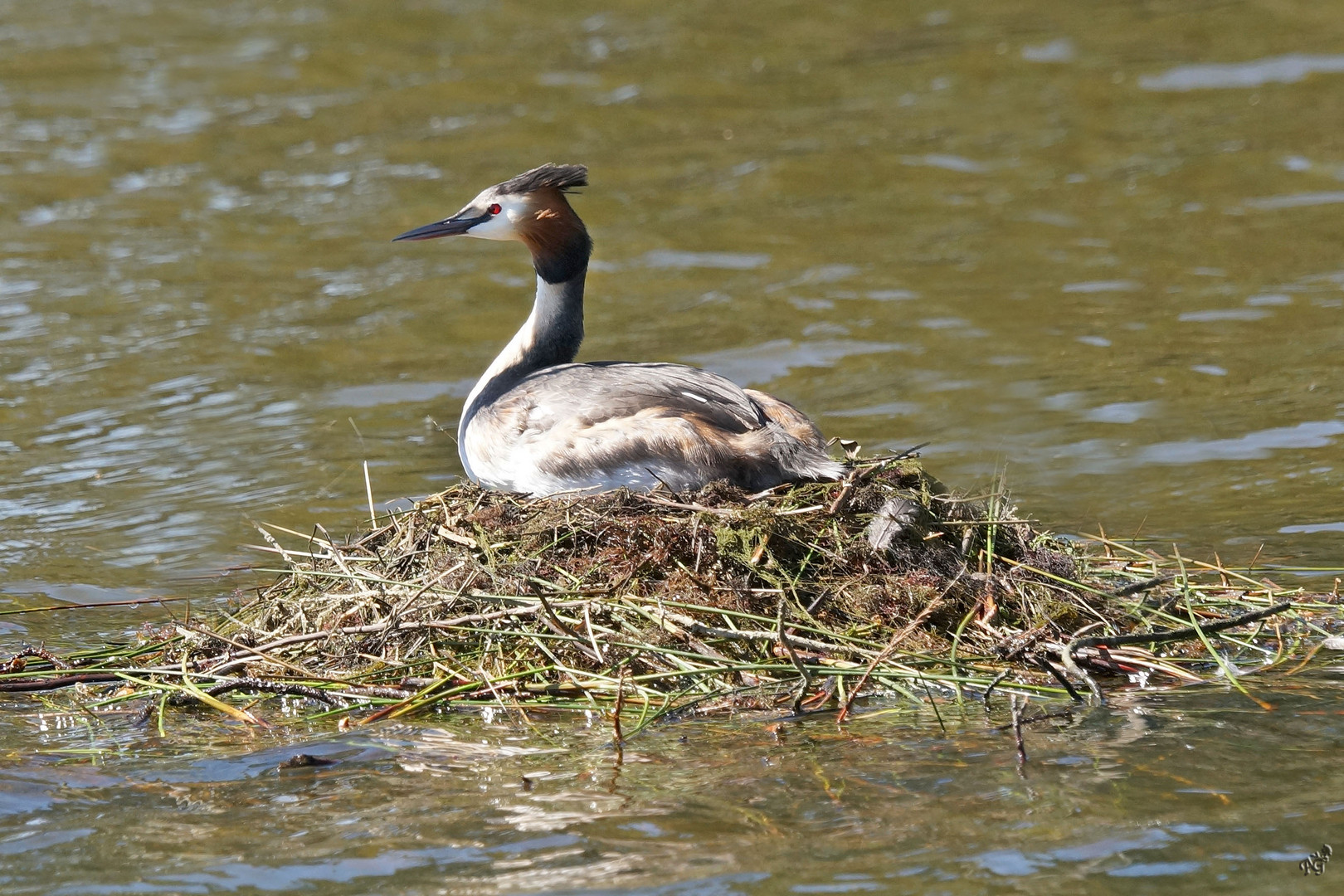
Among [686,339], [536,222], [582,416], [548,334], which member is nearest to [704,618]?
[582,416]

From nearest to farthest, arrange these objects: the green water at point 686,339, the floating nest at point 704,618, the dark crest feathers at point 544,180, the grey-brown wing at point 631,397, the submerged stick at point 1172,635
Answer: the green water at point 686,339 < the submerged stick at point 1172,635 < the floating nest at point 704,618 < the grey-brown wing at point 631,397 < the dark crest feathers at point 544,180

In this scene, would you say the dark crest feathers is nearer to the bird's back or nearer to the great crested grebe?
the great crested grebe

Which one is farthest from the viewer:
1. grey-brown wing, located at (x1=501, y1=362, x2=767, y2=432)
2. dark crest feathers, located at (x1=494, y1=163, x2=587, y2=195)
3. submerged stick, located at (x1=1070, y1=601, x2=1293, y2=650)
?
dark crest feathers, located at (x1=494, y1=163, x2=587, y2=195)

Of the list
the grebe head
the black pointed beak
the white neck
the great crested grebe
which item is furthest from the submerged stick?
the black pointed beak

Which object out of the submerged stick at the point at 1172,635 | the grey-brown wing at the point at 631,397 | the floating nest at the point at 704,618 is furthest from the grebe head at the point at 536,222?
the submerged stick at the point at 1172,635

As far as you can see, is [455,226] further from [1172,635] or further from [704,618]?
[1172,635]

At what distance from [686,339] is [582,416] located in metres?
5.73

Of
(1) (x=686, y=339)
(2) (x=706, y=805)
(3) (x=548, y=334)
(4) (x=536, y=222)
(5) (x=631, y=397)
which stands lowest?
(2) (x=706, y=805)

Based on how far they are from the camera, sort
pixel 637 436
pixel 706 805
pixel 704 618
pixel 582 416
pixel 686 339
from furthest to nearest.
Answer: pixel 686 339, pixel 582 416, pixel 637 436, pixel 704 618, pixel 706 805

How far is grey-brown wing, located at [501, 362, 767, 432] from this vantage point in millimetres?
6766

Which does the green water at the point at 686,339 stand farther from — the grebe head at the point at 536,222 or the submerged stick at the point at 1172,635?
the grebe head at the point at 536,222

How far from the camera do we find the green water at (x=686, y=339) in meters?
4.70

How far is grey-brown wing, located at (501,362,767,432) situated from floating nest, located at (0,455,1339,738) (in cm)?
46

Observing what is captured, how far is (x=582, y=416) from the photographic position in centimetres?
679
